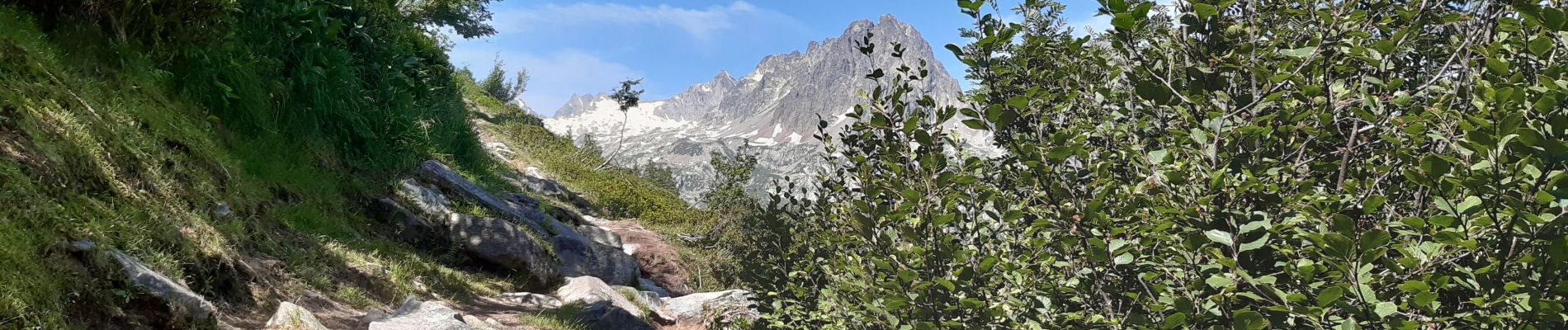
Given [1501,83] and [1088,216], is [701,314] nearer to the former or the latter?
[1088,216]

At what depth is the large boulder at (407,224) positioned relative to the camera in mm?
7871

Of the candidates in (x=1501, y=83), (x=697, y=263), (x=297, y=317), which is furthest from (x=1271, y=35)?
(x=697, y=263)

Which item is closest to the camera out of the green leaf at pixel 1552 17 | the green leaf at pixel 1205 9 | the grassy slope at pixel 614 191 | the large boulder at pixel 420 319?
the green leaf at pixel 1552 17

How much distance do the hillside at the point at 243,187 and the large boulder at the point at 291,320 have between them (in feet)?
0.06

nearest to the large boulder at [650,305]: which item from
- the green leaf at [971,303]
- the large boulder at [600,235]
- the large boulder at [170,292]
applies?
the large boulder at [600,235]

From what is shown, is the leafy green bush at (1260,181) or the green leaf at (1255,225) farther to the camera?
the green leaf at (1255,225)

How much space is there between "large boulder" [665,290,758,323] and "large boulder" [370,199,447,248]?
11.1 feet

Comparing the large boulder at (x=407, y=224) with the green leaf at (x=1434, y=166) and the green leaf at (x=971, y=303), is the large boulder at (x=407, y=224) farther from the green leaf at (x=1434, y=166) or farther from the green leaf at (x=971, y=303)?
the green leaf at (x=1434, y=166)

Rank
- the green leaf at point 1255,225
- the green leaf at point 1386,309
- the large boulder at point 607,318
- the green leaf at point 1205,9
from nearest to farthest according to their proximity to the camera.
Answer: the green leaf at point 1386,309 → the green leaf at point 1255,225 → the green leaf at point 1205,9 → the large boulder at point 607,318

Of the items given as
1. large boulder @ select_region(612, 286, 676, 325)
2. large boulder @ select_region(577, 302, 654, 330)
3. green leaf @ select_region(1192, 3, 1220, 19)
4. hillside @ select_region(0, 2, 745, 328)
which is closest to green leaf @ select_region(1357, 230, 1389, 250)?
green leaf @ select_region(1192, 3, 1220, 19)

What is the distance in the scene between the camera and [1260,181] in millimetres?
2113

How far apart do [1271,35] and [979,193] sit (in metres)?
1.19

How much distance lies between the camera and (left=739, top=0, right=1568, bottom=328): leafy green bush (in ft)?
5.47

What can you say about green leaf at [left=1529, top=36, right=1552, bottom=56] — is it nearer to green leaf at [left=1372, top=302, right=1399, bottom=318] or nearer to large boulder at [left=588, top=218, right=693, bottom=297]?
green leaf at [left=1372, top=302, right=1399, bottom=318]
